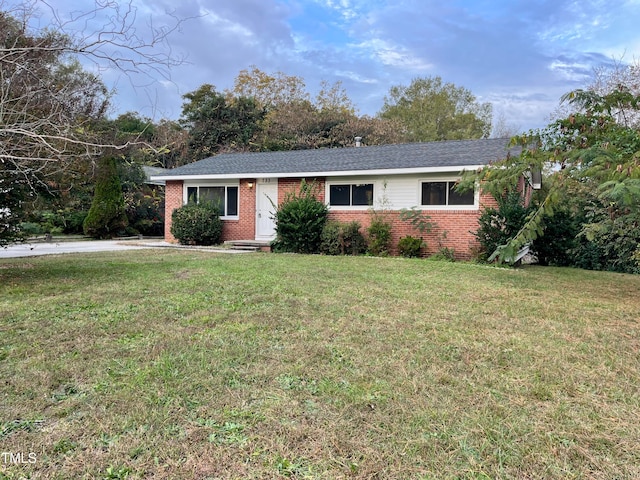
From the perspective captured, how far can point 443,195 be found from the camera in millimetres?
12016

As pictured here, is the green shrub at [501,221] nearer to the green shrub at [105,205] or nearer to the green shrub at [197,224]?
the green shrub at [197,224]

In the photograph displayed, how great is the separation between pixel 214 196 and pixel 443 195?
8.19 meters

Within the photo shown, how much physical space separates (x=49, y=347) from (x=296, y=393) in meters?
2.40

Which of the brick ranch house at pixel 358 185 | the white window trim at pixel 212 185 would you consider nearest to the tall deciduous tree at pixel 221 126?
the brick ranch house at pixel 358 185

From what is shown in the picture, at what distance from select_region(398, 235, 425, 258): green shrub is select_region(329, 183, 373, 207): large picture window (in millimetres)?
1710

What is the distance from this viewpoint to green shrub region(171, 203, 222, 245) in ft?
47.5

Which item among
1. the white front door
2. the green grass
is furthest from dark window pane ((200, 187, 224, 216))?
the green grass

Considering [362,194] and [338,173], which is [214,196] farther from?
[362,194]

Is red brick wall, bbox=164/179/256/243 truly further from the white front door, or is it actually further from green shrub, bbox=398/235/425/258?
green shrub, bbox=398/235/425/258

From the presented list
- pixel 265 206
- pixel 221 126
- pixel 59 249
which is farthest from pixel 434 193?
pixel 221 126

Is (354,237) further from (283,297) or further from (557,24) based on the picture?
(557,24)

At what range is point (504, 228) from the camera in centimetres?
1028

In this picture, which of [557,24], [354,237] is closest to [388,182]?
[354,237]

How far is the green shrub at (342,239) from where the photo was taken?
12414 millimetres
